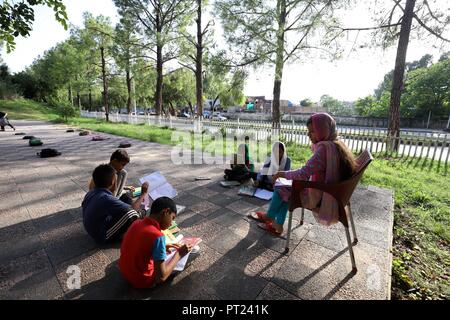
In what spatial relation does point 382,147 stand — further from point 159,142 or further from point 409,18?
point 159,142

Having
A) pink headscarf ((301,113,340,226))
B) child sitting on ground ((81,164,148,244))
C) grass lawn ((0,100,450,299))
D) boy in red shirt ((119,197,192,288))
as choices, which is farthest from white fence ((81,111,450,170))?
boy in red shirt ((119,197,192,288))

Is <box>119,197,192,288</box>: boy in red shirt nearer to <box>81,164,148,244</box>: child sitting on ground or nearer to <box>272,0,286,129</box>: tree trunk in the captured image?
<box>81,164,148,244</box>: child sitting on ground

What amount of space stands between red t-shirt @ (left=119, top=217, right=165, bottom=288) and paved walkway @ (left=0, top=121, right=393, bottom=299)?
174 mm

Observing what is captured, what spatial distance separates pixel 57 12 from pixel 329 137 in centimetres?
363

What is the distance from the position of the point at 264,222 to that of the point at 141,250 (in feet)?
5.76

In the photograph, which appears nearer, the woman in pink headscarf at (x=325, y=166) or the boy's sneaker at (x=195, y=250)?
the woman in pink headscarf at (x=325, y=166)

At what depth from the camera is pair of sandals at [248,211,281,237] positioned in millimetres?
2723

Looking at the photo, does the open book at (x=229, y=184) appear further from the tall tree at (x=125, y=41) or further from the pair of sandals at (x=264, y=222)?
the tall tree at (x=125, y=41)

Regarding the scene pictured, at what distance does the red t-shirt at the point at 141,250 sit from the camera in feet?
5.32

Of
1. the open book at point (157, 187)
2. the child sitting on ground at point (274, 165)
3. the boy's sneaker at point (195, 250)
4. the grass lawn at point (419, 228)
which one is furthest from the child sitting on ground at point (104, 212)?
the grass lawn at point (419, 228)

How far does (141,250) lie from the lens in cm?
165

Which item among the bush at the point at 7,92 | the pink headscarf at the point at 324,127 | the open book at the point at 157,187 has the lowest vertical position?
the open book at the point at 157,187

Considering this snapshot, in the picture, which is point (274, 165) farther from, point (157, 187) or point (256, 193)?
point (157, 187)

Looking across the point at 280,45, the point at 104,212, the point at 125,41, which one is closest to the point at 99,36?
the point at 125,41
